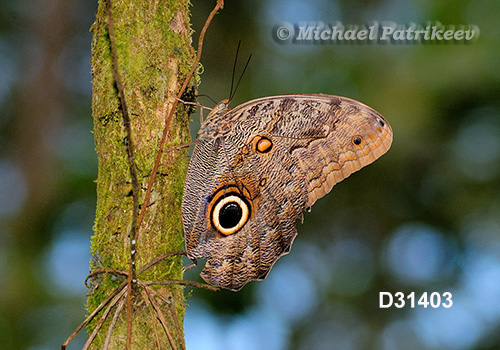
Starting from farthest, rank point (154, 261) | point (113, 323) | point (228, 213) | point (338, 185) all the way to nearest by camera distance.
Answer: point (338, 185), point (228, 213), point (154, 261), point (113, 323)

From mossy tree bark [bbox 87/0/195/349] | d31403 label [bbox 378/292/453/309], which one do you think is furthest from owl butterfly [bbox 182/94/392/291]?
d31403 label [bbox 378/292/453/309]

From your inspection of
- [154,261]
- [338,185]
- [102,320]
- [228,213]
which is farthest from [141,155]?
[338,185]

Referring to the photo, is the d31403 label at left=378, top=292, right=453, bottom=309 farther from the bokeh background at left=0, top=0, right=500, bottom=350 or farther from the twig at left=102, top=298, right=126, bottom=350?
the twig at left=102, top=298, right=126, bottom=350

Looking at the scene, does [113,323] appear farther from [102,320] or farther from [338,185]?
[338,185]

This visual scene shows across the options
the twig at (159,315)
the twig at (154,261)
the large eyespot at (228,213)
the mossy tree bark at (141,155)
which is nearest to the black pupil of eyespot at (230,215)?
the large eyespot at (228,213)

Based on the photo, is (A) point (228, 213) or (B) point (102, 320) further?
(A) point (228, 213)

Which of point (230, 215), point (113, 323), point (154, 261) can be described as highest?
point (230, 215)

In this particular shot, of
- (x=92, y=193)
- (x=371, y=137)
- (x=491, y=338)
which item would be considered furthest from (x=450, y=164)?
(x=92, y=193)
